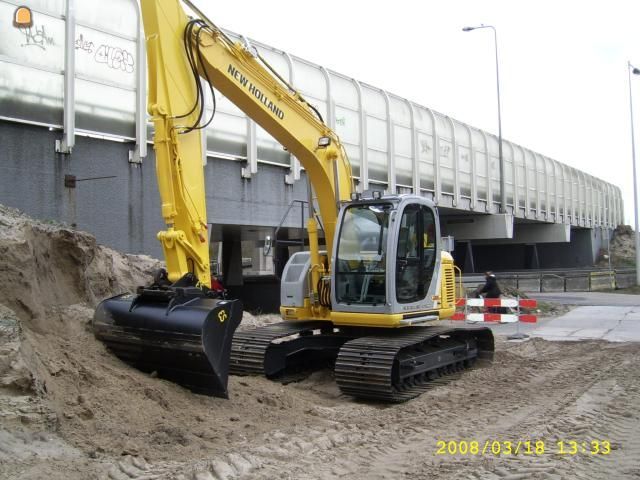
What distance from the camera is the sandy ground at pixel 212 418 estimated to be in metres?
4.41

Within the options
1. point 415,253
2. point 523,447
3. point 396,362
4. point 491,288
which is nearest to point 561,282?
point 491,288

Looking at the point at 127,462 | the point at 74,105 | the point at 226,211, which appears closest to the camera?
the point at 127,462

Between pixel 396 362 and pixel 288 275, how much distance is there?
2.31 m

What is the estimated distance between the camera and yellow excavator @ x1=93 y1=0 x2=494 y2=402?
575 centimetres

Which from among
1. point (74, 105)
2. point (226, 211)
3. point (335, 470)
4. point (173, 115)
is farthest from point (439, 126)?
point (335, 470)

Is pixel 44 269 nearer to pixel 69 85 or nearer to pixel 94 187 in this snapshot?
pixel 94 187

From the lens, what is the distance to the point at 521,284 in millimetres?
27000

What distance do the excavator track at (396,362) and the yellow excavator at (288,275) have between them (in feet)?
0.06

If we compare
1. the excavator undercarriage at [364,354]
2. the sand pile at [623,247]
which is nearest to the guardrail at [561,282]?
the excavator undercarriage at [364,354]

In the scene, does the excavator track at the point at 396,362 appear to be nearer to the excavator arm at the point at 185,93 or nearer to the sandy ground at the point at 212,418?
the sandy ground at the point at 212,418

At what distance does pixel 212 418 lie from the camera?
216 inches

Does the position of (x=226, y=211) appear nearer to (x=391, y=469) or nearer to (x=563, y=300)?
(x=391, y=469)

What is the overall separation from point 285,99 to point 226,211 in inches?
A: 278

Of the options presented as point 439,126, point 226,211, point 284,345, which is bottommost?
point 284,345
